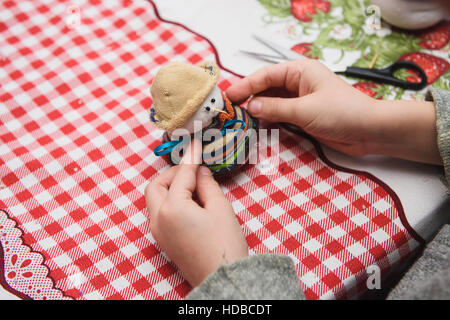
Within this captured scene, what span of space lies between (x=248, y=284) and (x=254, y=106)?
1.11 feet

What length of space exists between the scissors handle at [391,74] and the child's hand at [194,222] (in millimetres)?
415

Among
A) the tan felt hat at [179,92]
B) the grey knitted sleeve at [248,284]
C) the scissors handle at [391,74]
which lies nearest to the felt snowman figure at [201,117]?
the tan felt hat at [179,92]

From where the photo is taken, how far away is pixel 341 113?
676 mm

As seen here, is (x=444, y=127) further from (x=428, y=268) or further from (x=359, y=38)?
(x=359, y=38)

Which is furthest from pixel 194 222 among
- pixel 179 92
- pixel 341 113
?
pixel 341 113

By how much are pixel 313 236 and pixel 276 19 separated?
556mm

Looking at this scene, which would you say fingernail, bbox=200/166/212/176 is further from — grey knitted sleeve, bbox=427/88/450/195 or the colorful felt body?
grey knitted sleeve, bbox=427/88/450/195

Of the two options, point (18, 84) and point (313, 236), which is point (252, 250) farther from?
point (18, 84)

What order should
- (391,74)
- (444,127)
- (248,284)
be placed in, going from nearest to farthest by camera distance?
(248,284) → (444,127) → (391,74)

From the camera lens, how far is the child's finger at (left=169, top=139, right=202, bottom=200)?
63 centimetres

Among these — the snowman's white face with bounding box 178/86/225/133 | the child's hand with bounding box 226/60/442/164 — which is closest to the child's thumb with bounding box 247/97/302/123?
the child's hand with bounding box 226/60/442/164

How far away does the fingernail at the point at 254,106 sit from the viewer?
2.41 ft

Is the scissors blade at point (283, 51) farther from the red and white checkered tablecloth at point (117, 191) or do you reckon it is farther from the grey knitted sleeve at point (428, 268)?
the grey knitted sleeve at point (428, 268)

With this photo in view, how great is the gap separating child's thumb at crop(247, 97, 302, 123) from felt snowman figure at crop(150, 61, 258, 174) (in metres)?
0.03
